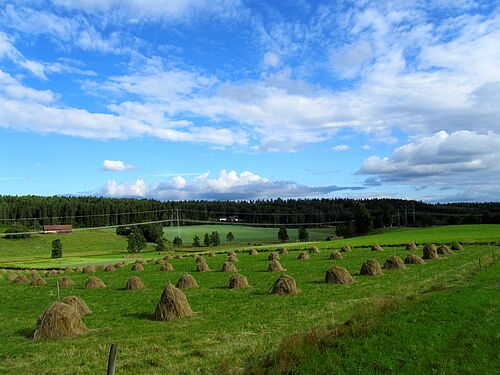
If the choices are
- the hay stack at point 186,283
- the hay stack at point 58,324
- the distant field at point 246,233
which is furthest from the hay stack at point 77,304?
the distant field at point 246,233

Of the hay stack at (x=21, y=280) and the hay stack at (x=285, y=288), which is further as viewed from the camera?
the hay stack at (x=21, y=280)

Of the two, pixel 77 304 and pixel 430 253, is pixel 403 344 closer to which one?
pixel 77 304

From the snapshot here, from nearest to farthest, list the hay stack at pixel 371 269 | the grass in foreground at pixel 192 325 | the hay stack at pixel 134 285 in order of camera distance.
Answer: the grass in foreground at pixel 192 325, the hay stack at pixel 134 285, the hay stack at pixel 371 269

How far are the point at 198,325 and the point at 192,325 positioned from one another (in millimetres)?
289

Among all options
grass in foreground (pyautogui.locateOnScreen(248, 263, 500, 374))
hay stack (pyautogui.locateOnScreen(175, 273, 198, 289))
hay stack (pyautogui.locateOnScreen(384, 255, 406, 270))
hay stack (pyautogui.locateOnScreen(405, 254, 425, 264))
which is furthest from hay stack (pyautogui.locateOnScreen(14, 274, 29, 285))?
grass in foreground (pyautogui.locateOnScreen(248, 263, 500, 374))

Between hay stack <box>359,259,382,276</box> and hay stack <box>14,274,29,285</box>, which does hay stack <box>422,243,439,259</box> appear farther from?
hay stack <box>14,274,29,285</box>

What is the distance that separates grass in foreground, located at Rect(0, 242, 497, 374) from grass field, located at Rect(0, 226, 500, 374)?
3cm

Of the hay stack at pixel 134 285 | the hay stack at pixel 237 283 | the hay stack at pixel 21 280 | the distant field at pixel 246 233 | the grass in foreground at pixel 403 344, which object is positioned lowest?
the distant field at pixel 246 233

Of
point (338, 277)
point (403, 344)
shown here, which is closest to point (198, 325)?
point (403, 344)

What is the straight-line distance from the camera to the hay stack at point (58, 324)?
691 inches

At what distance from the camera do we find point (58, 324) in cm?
1769

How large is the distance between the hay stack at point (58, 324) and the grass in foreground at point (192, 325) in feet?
1.77

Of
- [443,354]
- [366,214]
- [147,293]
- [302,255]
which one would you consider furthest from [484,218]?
[443,354]

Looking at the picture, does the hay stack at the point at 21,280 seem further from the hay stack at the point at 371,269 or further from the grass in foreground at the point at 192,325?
the hay stack at the point at 371,269
